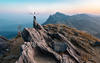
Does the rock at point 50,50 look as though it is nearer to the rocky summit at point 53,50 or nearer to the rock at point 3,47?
the rocky summit at point 53,50

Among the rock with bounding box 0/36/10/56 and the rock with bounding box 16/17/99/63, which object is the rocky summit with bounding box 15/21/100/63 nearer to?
the rock with bounding box 16/17/99/63

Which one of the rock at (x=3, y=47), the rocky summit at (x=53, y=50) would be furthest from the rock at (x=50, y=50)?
the rock at (x=3, y=47)

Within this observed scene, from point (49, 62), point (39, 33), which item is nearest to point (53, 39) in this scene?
point (39, 33)

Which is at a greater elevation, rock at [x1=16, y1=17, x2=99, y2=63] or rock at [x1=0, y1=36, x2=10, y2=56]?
rock at [x1=16, y1=17, x2=99, y2=63]

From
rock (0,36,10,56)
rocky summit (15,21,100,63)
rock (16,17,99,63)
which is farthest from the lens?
rock (0,36,10,56)

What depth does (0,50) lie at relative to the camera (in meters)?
58.7

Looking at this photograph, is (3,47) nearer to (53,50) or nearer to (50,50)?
(53,50)

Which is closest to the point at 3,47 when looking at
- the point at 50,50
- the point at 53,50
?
the point at 53,50

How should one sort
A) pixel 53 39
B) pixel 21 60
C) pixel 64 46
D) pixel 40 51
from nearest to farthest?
1. pixel 21 60
2. pixel 40 51
3. pixel 64 46
4. pixel 53 39

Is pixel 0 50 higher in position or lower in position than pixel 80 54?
lower

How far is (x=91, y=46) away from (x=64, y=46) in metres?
17.5

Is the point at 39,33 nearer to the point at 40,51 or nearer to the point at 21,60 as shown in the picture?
the point at 40,51

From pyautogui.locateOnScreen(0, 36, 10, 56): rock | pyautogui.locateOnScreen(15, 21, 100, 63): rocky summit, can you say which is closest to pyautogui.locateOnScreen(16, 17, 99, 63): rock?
pyautogui.locateOnScreen(15, 21, 100, 63): rocky summit

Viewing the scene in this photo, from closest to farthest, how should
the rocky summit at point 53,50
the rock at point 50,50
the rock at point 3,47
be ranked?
the rock at point 50,50 < the rocky summit at point 53,50 < the rock at point 3,47
